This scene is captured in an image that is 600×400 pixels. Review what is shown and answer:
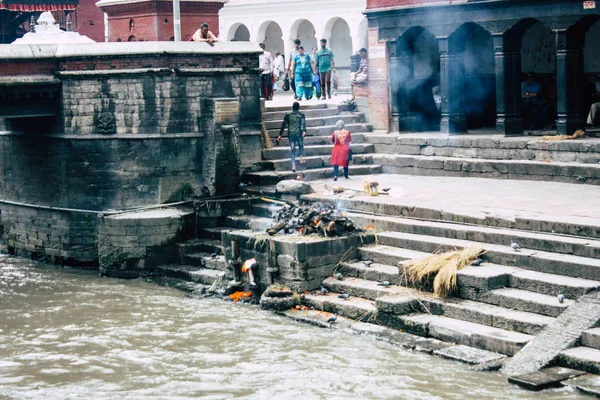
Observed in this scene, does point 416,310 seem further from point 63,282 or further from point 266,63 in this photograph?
point 266,63

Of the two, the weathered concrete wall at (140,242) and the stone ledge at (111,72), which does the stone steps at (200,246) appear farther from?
the stone ledge at (111,72)

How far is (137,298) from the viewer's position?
1563 cm

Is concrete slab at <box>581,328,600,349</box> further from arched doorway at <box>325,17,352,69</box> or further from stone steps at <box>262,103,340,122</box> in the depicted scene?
arched doorway at <box>325,17,352,69</box>

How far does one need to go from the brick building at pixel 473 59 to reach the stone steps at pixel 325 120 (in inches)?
15.9

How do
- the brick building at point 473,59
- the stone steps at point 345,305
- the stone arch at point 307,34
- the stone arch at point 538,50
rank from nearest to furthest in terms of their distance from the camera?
the stone steps at point 345,305 → the brick building at point 473,59 → the stone arch at point 538,50 → the stone arch at point 307,34

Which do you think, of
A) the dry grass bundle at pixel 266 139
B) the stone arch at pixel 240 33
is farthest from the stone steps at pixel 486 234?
the stone arch at pixel 240 33

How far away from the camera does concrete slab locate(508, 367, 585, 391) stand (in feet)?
33.9

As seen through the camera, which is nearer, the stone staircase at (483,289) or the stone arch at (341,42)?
the stone staircase at (483,289)

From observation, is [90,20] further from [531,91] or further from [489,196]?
[489,196]

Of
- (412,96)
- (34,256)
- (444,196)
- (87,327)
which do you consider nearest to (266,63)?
(412,96)

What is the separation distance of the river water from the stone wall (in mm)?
3033

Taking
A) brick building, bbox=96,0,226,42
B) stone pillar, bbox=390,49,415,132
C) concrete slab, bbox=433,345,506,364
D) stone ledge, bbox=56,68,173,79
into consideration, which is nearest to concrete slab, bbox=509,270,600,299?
concrete slab, bbox=433,345,506,364

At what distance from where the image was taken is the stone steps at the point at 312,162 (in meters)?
19.2

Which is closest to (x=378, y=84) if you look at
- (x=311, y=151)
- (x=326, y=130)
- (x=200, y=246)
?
(x=326, y=130)
